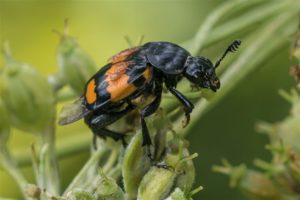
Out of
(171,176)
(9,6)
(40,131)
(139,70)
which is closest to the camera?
(171,176)

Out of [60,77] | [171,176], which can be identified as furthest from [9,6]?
[171,176]

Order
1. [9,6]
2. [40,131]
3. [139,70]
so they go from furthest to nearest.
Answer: [9,6]
[40,131]
[139,70]

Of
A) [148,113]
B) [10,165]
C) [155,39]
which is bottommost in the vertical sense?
[155,39]

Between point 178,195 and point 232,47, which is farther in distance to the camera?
point 232,47

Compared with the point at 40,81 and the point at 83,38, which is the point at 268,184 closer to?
the point at 40,81

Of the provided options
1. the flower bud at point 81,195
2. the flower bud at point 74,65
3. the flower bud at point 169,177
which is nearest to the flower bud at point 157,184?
the flower bud at point 169,177

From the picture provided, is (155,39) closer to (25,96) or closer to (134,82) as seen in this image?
(25,96)

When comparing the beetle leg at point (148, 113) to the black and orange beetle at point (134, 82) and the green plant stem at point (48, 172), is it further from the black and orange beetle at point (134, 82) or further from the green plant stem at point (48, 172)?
the green plant stem at point (48, 172)

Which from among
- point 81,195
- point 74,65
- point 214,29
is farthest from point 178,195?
point 214,29
